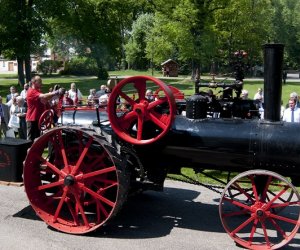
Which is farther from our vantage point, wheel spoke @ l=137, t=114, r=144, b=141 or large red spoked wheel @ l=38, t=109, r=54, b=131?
large red spoked wheel @ l=38, t=109, r=54, b=131

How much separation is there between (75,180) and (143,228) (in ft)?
3.55

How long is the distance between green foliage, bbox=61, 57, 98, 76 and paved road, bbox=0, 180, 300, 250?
45.9 meters

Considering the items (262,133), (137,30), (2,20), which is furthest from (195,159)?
(137,30)

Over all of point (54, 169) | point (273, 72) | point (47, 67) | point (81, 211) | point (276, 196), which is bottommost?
point (81, 211)

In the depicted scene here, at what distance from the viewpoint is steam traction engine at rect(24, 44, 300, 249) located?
514cm

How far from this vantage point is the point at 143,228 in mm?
5859

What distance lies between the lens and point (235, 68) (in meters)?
5.70

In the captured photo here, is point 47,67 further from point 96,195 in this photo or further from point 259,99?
point 96,195

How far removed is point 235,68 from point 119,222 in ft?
8.14

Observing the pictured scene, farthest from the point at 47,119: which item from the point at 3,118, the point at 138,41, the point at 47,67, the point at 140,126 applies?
the point at 138,41

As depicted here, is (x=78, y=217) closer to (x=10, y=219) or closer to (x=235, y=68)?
(x=10, y=219)

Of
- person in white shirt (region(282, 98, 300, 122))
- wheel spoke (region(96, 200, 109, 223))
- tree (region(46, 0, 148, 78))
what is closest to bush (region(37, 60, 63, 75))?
tree (region(46, 0, 148, 78))

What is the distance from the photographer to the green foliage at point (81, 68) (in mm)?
52219

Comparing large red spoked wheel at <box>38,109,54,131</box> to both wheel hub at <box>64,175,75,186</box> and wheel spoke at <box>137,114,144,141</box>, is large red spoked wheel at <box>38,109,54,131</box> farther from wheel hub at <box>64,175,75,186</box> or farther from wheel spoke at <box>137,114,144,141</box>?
wheel spoke at <box>137,114,144,141</box>
